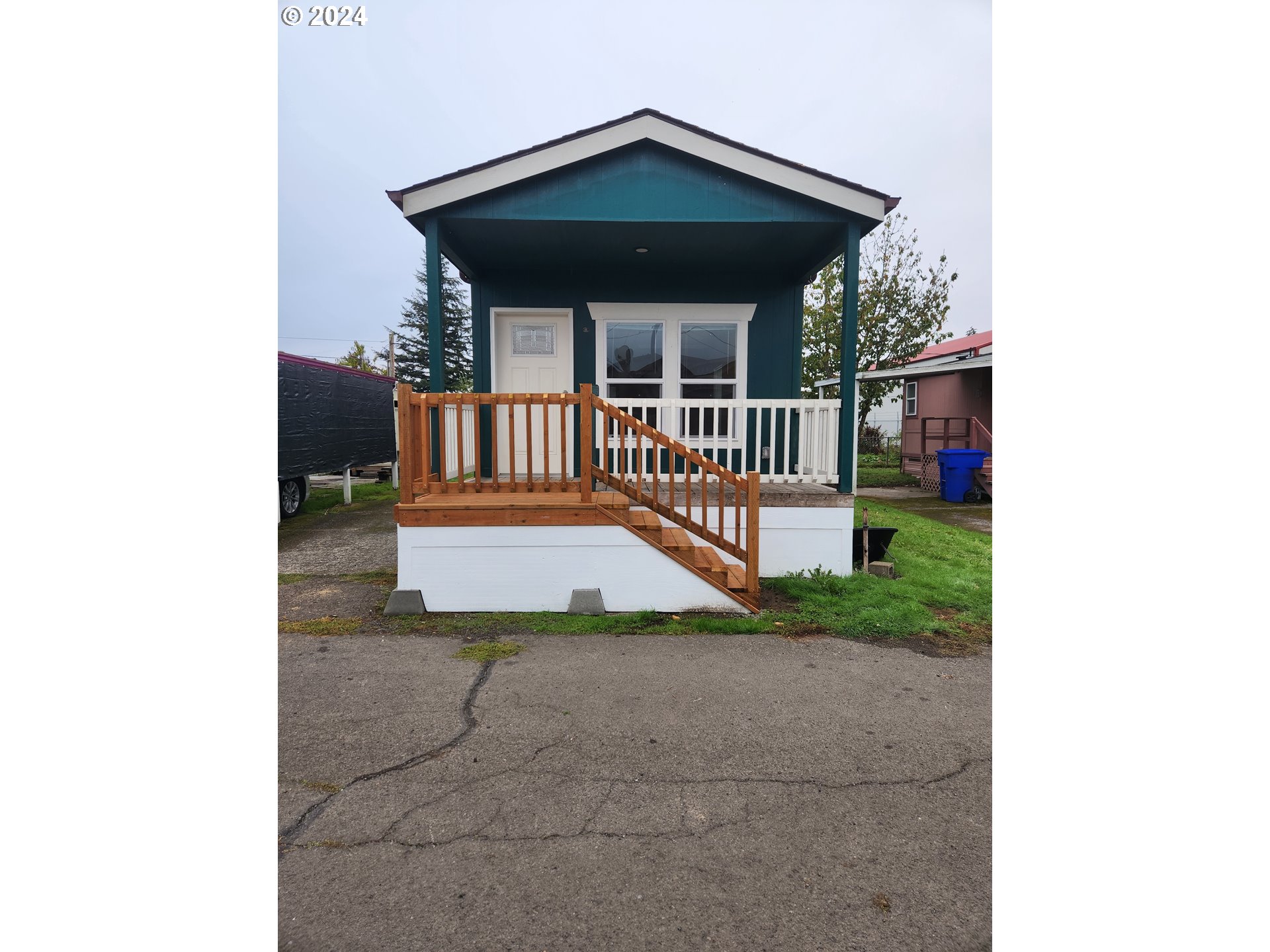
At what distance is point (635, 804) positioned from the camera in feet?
6.89

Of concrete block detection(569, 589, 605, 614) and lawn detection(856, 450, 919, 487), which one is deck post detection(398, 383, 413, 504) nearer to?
concrete block detection(569, 589, 605, 614)

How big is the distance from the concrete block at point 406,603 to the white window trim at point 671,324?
3636mm

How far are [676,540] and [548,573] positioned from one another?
3.28ft

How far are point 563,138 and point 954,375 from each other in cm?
1308

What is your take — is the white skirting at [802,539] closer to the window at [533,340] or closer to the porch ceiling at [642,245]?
the porch ceiling at [642,245]

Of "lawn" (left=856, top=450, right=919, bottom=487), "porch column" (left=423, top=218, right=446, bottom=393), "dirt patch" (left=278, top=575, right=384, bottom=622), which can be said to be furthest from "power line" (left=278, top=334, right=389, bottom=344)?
"dirt patch" (left=278, top=575, right=384, bottom=622)

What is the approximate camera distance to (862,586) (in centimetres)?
493

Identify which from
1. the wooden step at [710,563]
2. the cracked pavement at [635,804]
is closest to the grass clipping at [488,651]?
the cracked pavement at [635,804]

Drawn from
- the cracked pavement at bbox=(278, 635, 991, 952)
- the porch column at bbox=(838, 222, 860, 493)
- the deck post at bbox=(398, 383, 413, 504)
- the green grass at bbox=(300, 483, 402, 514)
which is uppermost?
the porch column at bbox=(838, 222, 860, 493)

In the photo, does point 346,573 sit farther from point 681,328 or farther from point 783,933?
point 783,933

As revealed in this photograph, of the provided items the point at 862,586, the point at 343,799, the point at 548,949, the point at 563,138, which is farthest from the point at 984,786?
the point at 563,138

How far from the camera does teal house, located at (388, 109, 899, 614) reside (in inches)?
188

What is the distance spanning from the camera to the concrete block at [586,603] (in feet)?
14.2

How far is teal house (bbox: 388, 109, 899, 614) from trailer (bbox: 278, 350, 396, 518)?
2574 millimetres
